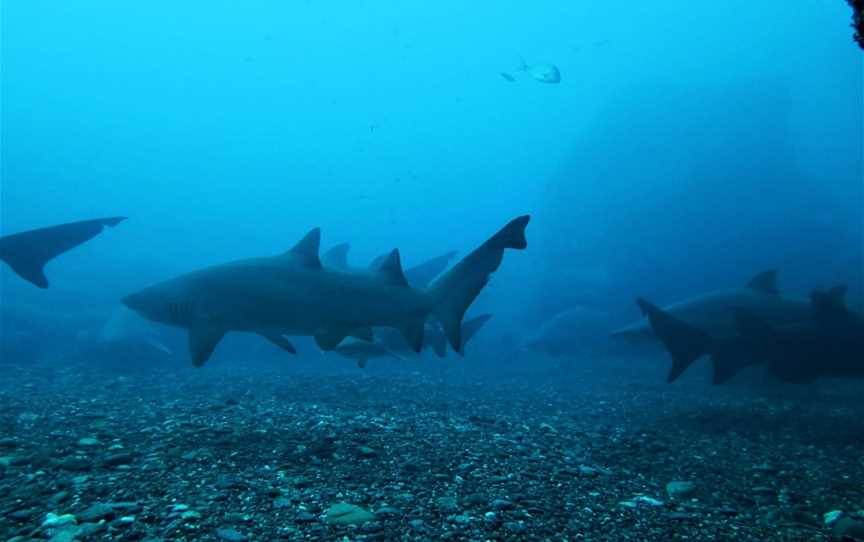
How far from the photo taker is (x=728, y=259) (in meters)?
28.0

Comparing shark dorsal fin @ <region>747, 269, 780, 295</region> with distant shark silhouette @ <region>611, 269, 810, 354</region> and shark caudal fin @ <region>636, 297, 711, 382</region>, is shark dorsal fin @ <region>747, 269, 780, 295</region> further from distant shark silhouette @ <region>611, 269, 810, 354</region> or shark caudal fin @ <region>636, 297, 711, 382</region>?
shark caudal fin @ <region>636, 297, 711, 382</region>

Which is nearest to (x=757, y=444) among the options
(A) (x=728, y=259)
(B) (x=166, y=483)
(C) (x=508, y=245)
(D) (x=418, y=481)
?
(C) (x=508, y=245)

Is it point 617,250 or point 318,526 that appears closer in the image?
point 318,526

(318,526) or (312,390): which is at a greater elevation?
(318,526)

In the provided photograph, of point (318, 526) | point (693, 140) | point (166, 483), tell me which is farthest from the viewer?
point (693, 140)

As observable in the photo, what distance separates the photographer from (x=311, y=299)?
19.0 ft

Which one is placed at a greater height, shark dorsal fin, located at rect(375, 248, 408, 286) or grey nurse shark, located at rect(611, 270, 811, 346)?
shark dorsal fin, located at rect(375, 248, 408, 286)

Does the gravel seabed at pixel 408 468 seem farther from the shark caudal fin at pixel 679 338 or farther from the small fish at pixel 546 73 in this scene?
the small fish at pixel 546 73

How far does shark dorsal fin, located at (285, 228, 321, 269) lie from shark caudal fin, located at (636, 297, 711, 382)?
5.56m

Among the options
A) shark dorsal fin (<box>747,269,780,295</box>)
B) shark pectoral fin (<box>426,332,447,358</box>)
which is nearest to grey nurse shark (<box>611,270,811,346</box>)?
shark dorsal fin (<box>747,269,780,295</box>)

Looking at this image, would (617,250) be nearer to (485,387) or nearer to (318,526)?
(485,387)

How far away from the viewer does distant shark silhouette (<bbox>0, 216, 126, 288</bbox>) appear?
254 inches

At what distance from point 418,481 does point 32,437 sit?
3.58m

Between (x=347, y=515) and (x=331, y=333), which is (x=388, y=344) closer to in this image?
(x=331, y=333)
